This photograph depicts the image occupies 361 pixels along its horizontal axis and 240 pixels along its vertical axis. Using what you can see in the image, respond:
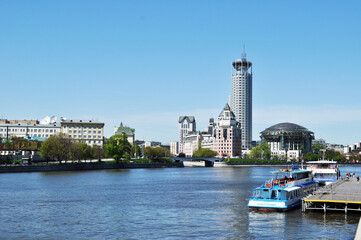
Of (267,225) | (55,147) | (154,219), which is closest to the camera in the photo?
(267,225)

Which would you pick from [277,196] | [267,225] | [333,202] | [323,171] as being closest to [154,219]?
[267,225]

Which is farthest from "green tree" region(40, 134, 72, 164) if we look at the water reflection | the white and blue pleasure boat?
the water reflection

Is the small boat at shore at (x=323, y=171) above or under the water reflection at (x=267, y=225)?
above

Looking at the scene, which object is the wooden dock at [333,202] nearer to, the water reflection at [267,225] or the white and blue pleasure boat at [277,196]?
the white and blue pleasure boat at [277,196]

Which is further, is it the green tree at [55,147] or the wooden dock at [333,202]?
the green tree at [55,147]

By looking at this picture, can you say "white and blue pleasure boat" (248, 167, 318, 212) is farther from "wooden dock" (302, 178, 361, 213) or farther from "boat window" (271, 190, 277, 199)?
"wooden dock" (302, 178, 361, 213)

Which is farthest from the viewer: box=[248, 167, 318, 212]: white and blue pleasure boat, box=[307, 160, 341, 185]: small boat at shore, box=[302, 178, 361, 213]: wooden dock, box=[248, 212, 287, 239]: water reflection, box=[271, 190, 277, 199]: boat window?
box=[307, 160, 341, 185]: small boat at shore

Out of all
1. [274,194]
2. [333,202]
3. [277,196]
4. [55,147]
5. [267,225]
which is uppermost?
[55,147]

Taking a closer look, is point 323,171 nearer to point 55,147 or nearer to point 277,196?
point 277,196

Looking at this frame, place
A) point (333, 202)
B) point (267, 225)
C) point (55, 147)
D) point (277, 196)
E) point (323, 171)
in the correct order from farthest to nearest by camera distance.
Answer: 1. point (55, 147)
2. point (323, 171)
3. point (277, 196)
4. point (333, 202)
5. point (267, 225)

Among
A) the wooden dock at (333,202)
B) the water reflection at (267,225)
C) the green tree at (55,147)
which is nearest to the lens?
the water reflection at (267,225)

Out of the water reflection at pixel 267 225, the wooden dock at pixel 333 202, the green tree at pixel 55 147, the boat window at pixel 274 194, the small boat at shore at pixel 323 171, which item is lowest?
the water reflection at pixel 267 225

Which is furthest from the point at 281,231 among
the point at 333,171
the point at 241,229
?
the point at 333,171

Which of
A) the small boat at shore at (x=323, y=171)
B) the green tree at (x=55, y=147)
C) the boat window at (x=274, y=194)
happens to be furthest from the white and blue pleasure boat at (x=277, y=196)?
the green tree at (x=55, y=147)
